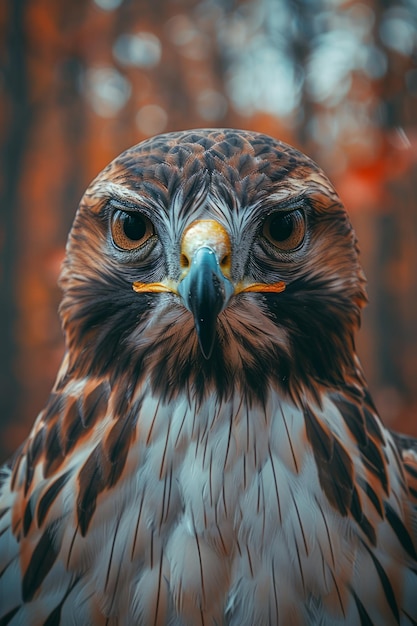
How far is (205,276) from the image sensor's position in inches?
21.0

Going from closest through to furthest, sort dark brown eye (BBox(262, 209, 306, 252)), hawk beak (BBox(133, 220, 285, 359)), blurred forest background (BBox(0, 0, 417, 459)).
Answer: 1. hawk beak (BBox(133, 220, 285, 359))
2. dark brown eye (BBox(262, 209, 306, 252))
3. blurred forest background (BBox(0, 0, 417, 459))

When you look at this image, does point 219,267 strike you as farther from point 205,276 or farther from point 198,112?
point 198,112

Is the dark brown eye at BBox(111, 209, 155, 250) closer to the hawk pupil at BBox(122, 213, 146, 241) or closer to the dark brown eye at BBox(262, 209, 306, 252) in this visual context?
the hawk pupil at BBox(122, 213, 146, 241)

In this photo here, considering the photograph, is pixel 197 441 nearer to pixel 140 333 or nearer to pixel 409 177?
pixel 140 333

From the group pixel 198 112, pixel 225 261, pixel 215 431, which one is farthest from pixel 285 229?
pixel 198 112

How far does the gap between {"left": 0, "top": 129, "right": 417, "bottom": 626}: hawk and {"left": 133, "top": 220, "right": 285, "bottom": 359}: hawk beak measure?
0.6 inches

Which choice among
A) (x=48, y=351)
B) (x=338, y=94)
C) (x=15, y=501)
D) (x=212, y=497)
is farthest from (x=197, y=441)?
(x=338, y=94)

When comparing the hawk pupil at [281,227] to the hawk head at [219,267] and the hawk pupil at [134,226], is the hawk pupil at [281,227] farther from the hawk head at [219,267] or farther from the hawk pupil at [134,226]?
the hawk pupil at [134,226]

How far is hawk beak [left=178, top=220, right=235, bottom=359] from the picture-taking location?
53 centimetres

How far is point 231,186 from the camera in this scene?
0.61 meters

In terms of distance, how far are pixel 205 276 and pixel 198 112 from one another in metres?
1.23

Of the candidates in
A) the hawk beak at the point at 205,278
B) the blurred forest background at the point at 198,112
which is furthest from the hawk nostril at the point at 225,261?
the blurred forest background at the point at 198,112

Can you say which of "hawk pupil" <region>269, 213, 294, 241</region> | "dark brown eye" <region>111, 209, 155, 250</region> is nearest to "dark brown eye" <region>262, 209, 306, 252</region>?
"hawk pupil" <region>269, 213, 294, 241</region>

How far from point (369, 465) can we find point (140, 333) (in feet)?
1.19
